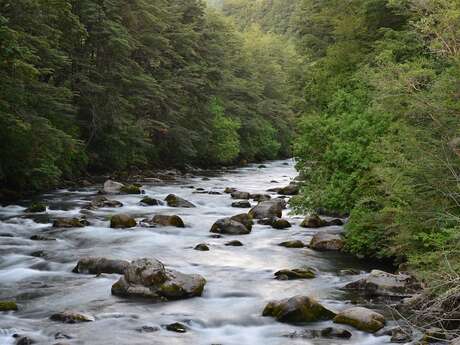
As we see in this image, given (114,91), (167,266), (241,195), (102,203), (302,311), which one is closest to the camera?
(302,311)

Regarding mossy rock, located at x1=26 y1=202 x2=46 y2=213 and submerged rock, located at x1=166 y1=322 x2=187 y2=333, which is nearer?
submerged rock, located at x1=166 y1=322 x2=187 y2=333

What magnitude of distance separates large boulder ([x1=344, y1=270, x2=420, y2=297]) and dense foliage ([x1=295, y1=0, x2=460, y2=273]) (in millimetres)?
362

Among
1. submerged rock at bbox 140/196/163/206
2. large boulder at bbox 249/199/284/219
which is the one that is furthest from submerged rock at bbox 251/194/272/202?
submerged rock at bbox 140/196/163/206

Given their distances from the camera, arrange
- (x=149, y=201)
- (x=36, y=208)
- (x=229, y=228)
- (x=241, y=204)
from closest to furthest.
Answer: (x=229, y=228) < (x=36, y=208) < (x=149, y=201) < (x=241, y=204)

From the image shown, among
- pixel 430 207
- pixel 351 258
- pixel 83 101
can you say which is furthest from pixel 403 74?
pixel 83 101

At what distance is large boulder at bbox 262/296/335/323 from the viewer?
32.4 ft

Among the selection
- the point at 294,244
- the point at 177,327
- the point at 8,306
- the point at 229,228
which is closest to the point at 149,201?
the point at 229,228

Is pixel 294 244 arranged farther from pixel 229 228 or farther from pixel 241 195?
pixel 241 195

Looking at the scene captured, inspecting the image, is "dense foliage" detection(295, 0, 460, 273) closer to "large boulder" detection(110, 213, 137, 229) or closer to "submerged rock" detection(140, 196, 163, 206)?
"large boulder" detection(110, 213, 137, 229)

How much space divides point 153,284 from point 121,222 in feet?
23.5

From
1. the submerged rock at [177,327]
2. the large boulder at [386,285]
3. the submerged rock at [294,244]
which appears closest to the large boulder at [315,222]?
the submerged rock at [294,244]

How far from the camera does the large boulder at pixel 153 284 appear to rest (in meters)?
10.9

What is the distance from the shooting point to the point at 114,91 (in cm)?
3052

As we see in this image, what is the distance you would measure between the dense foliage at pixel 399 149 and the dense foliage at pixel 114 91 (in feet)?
29.0
